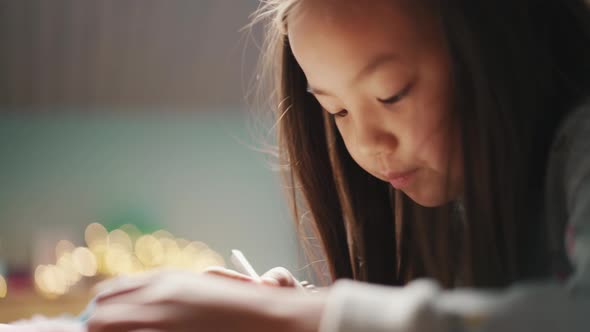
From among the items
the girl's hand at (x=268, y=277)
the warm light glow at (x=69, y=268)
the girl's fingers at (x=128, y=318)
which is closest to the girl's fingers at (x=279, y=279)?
the girl's hand at (x=268, y=277)

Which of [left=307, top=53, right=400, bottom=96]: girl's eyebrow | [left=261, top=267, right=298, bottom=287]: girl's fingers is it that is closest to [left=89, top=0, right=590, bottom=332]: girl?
[left=307, top=53, right=400, bottom=96]: girl's eyebrow

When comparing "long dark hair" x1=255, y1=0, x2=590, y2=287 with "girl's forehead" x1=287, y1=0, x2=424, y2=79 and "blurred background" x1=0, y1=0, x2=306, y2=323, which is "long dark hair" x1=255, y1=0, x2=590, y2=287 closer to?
"girl's forehead" x1=287, y1=0, x2=424, y2=79

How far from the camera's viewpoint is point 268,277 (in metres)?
0.60

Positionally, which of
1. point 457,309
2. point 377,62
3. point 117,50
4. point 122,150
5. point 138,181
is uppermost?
point 117,50

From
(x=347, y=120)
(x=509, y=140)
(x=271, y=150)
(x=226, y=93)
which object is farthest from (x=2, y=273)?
(x=509, y=140)

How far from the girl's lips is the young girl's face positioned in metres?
0.02

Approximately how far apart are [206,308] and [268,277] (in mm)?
257

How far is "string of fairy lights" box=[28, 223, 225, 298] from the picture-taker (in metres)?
2.29

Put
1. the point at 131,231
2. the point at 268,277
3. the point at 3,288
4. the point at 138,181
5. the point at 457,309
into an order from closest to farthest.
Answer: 1. the point at 457,309
2. the point at 268,277
3. the point at 3,288
4. the point at 131,231
5. the point at 138,181

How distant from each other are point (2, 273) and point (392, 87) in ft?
7.07

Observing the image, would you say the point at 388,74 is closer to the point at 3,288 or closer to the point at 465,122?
the point at 465,122

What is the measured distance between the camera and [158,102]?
8.71ft

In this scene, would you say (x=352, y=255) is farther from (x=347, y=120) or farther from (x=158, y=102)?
(x=158, y=102)

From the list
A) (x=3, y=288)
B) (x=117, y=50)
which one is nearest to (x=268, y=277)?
(x=3, y=288)
